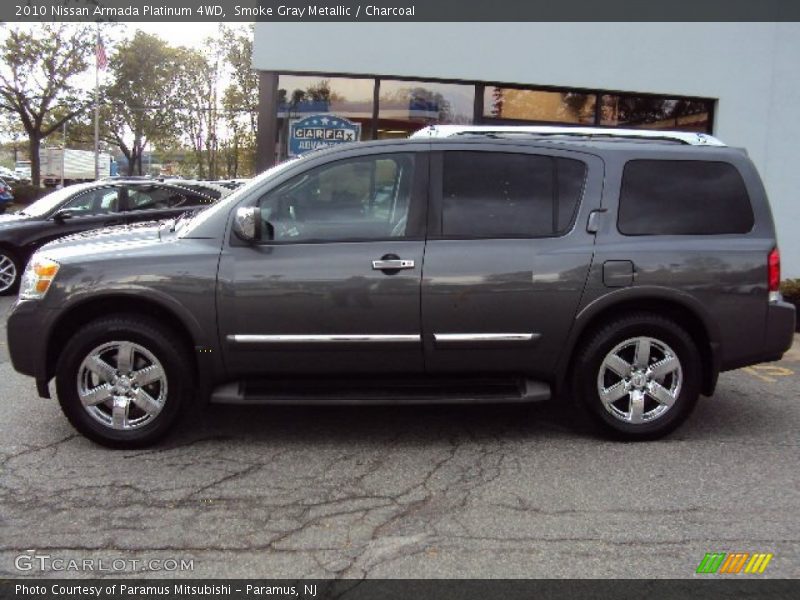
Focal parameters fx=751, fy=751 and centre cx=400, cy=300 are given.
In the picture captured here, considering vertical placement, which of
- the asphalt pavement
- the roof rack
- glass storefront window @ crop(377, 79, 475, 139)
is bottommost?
the asphalt pavement

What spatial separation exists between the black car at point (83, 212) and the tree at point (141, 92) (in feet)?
87.6

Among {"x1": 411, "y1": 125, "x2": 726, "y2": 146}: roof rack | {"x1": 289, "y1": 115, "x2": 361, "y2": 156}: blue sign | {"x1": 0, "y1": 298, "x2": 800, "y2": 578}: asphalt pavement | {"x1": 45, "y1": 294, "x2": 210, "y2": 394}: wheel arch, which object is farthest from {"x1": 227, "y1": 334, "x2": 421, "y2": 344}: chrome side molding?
{"x1": 289, "y1": 115, "x2": 361, "y2": 156}: blue sign

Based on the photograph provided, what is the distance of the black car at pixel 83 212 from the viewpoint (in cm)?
973

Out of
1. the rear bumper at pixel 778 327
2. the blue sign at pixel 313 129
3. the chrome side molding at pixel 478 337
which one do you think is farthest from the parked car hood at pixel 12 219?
the rear bumper at pixel 778 327

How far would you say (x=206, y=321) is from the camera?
14.1ft

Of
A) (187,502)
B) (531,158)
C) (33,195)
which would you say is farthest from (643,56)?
(33,195)

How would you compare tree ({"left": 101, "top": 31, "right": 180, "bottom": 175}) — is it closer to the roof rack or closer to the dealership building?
the dealership building

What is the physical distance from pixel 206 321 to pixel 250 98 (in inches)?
1446

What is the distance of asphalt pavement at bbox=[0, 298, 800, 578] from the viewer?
3189mm

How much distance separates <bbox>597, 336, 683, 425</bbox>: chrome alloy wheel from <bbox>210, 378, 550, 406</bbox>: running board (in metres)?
0.39

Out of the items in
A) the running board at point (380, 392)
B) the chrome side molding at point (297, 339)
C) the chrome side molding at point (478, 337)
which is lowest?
the running board at point (380, 392)

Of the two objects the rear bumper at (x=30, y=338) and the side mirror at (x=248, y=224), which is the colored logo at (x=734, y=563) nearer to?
the side mirror at (x=248, y=224)

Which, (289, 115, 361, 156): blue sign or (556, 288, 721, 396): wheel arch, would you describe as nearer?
(556, 288, 721, 396): wheel arch

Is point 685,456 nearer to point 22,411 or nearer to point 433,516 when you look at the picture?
point 433,516
